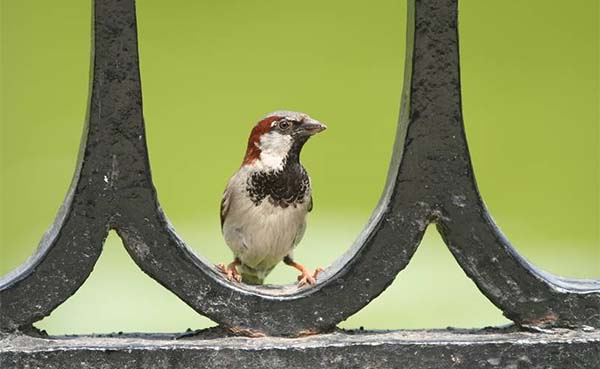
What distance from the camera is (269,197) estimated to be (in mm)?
2324

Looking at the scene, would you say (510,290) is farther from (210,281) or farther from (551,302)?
(210,281)

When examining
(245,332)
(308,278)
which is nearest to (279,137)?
(308,278)

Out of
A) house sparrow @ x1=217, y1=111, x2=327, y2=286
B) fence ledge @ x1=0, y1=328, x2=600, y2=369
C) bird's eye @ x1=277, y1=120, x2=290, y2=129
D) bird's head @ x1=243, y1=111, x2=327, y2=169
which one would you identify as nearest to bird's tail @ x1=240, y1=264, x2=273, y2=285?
house sparrow @ x1=217, y1=111, x2=327, y2=286

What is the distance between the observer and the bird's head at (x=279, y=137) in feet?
6.78

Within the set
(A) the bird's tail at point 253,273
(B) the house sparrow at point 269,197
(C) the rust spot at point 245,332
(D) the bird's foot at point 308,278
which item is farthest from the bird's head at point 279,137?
(C) the rust spot at point 245,332

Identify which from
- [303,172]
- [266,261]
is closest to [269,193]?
[303,172]

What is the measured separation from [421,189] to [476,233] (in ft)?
0.30

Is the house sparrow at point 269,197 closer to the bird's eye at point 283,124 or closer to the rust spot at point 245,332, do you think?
the bird's eye at point 283,124

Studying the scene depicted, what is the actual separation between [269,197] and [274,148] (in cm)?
19

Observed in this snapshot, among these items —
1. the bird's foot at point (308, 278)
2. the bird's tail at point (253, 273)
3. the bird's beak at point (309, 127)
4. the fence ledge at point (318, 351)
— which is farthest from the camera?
the bird's tail at point (253, 273)

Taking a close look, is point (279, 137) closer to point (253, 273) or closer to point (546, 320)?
point (253, 273)

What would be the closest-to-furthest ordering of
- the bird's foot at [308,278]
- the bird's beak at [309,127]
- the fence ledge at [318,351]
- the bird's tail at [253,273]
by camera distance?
the fence ledge at [318,351], the bird's foot at [308,278], the bird's beak at [309,127], the bird's tail at [253,273]

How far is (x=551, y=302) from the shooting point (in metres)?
1.31

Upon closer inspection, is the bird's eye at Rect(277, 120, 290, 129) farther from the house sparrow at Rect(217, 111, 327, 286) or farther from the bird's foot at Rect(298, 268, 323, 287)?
the bird's foot at Rect(298, 268, 323, 287)
